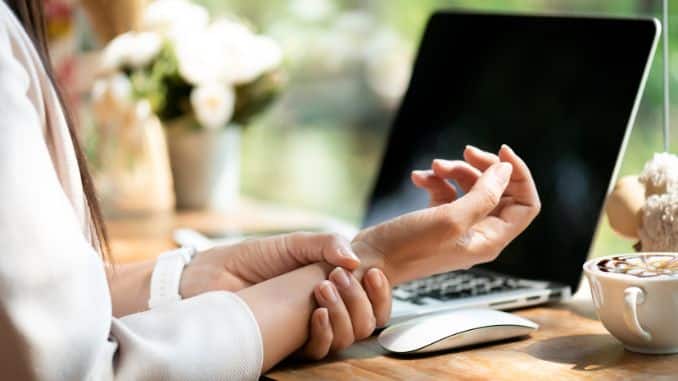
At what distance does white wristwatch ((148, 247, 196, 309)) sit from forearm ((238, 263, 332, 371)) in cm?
16

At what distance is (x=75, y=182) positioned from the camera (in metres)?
0.95

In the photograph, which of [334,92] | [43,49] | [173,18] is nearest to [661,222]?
[43,49]

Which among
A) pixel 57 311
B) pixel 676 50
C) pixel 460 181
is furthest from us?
pixel 676 50

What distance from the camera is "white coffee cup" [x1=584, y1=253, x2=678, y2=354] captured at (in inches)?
36.0

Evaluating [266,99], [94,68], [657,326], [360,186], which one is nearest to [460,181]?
[657,326]

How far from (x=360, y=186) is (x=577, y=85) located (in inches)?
45.6

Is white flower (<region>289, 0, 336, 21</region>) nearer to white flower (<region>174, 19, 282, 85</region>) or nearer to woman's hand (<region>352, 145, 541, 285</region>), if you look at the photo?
white flower (<region>174, 19, 282, 85</region>)

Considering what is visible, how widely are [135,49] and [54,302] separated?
1.27 meters

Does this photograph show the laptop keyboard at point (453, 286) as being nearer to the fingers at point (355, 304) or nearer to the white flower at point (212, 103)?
the fingers at point (355, 304)

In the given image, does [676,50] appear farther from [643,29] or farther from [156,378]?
[156,378]

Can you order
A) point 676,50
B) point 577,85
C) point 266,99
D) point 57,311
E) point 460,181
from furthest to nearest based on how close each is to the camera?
point 266,99 < point 676,50 < point 577,85 < point 460,181 < point 57,311

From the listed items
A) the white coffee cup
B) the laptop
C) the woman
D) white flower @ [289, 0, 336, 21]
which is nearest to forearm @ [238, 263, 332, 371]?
the woman

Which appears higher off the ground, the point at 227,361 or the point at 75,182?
the point at 75,182

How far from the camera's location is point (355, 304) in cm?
100
